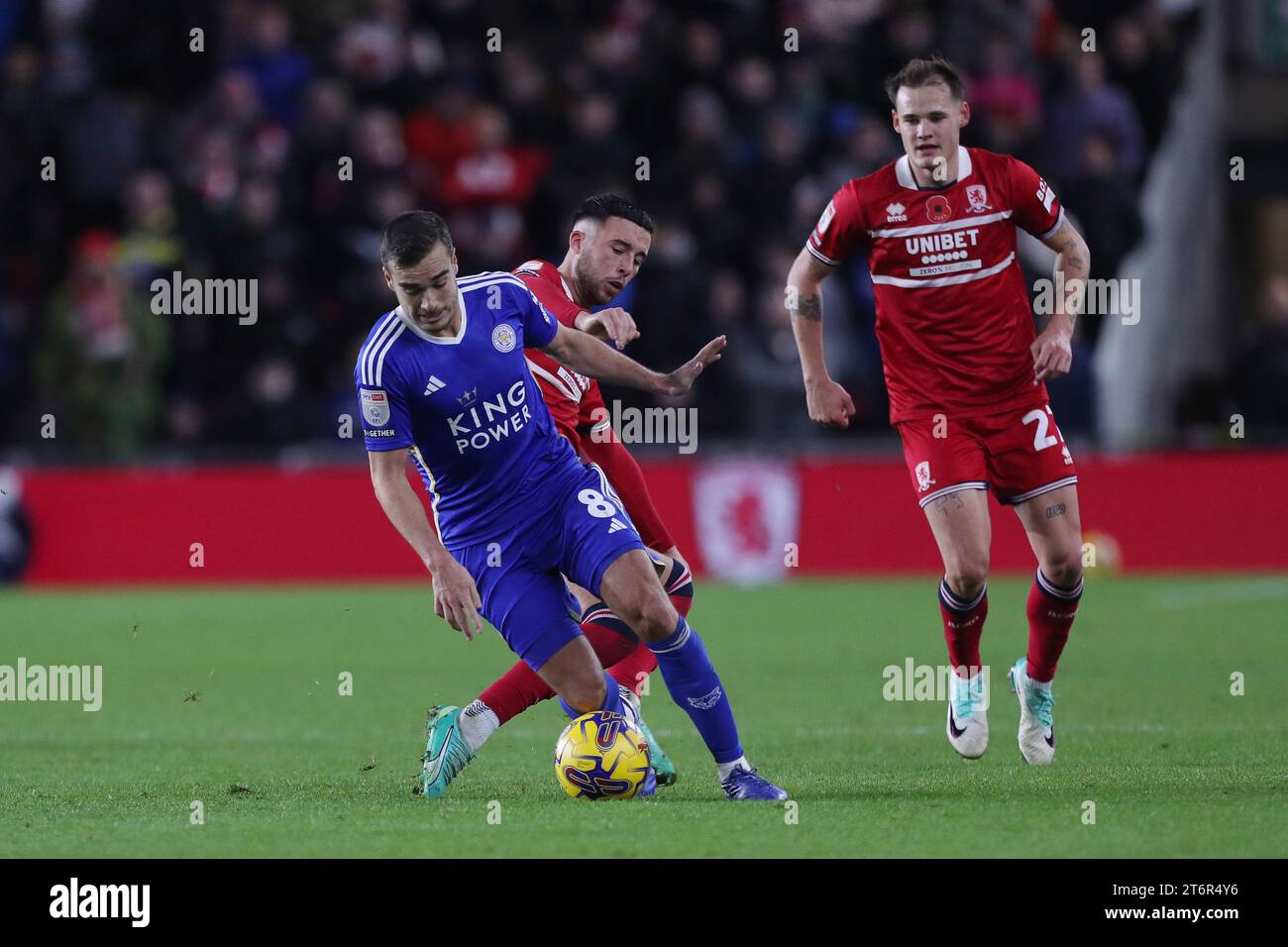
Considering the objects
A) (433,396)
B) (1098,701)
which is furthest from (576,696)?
(1098,701)

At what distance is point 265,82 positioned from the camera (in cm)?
1958

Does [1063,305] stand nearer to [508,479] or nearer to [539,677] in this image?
[508,479]

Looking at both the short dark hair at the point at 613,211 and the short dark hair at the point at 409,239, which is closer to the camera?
the short dark hair at the point at 409,239

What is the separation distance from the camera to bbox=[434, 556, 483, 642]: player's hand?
22.7 ft

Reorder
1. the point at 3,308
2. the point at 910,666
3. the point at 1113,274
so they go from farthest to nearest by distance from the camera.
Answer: the point at 3,308, the point at 1113,274, the point at 910,666

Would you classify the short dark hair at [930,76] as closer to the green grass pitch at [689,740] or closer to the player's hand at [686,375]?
the player's hand at [686,375]

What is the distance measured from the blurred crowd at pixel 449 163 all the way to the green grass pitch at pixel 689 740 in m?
2.33

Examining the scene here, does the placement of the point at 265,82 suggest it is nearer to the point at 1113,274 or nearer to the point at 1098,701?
the point at 1113,274

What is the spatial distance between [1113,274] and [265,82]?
831 cm

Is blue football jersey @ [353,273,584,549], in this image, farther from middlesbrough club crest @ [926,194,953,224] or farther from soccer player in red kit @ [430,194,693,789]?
middlesbrough club crest @ [926,194,953,224]
